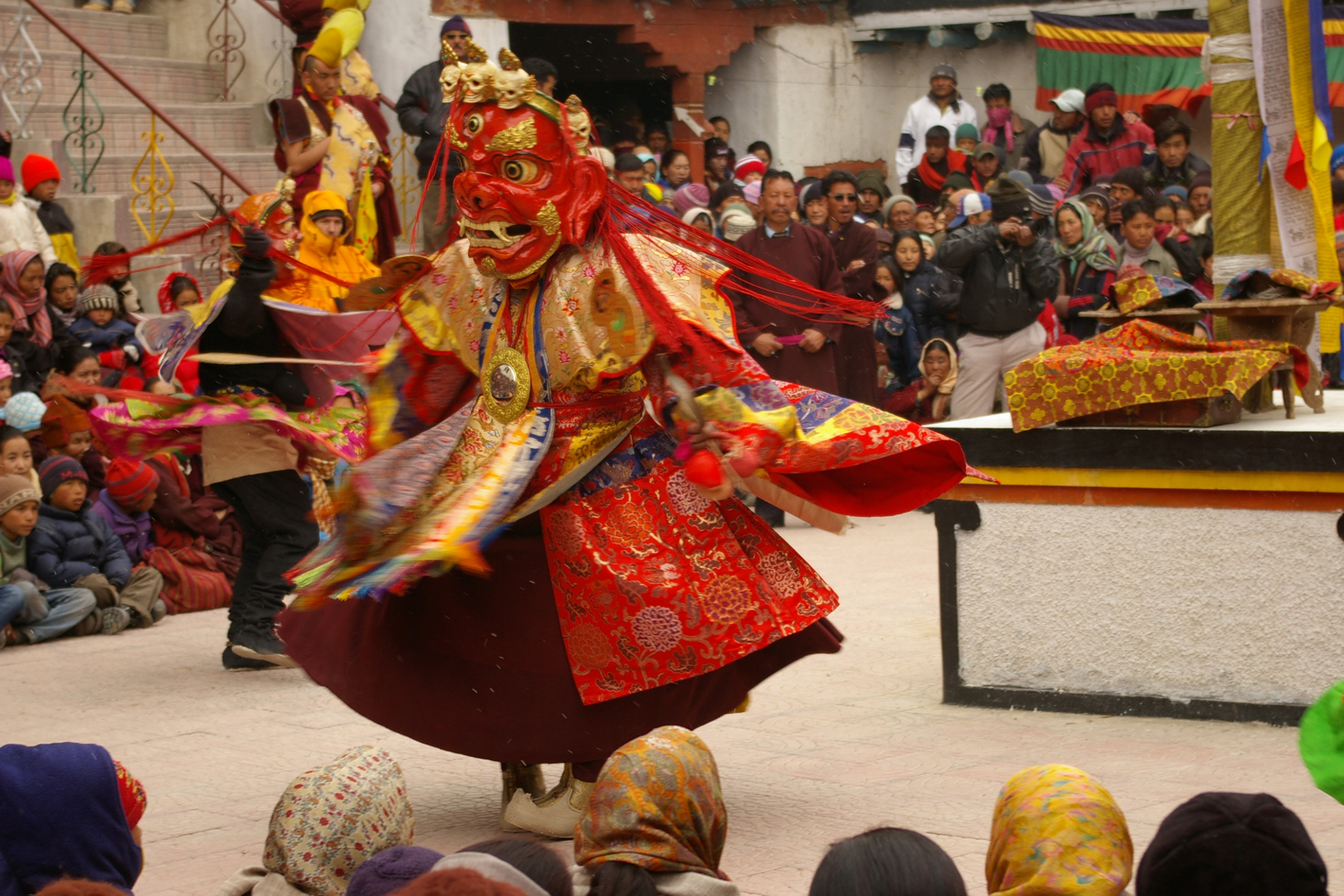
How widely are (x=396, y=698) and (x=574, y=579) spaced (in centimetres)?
54

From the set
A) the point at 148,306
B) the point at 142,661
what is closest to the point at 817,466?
the point at 142,661

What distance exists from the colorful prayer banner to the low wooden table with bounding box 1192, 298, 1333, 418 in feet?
35.3

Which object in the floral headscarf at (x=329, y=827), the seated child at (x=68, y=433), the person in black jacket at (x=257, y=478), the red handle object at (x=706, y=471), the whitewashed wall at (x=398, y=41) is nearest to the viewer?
the floral headscarf at (x=329, y=827)

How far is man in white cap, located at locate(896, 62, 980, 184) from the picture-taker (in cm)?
1504

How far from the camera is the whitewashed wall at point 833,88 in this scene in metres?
16.7

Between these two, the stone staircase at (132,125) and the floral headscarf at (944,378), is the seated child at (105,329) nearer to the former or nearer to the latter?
the stone staircase at (132,125)

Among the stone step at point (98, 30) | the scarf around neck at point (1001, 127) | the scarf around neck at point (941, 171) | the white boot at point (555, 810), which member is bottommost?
the white boot at point (555, 810)

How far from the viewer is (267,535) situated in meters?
6.52

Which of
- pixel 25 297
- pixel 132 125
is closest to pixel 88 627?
pixel 25 297

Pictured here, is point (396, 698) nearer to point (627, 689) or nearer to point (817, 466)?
point (627, 689)

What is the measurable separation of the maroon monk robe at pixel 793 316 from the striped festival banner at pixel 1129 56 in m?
7.77

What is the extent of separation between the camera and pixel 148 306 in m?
10.8

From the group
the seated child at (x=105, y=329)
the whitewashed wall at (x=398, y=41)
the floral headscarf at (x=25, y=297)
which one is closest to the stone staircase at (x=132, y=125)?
the whitewashed wall at (x=398, y=41)

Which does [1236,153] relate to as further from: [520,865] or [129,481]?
[129,481]
